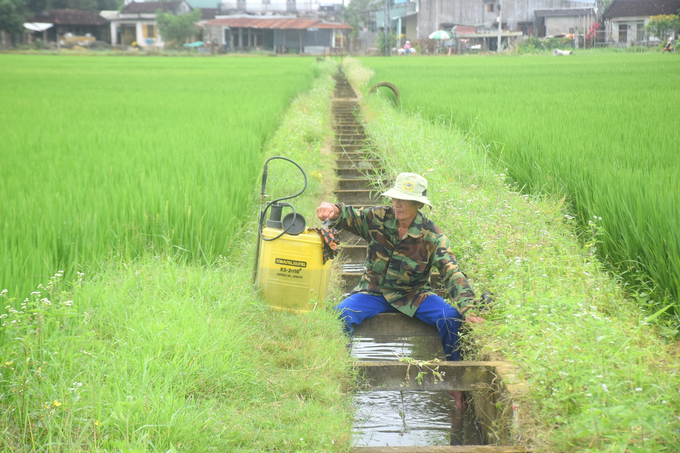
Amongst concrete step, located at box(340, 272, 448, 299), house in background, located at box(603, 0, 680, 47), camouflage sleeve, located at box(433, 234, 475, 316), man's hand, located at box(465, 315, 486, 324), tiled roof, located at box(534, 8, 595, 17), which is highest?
tiled roof, located at box(534, 8, 595, 17)

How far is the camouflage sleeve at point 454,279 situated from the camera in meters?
3.33

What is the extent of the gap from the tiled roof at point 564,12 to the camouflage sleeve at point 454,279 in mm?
42356

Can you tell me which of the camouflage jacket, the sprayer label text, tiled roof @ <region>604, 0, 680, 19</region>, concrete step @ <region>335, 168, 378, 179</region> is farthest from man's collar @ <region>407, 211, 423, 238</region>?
tiled roof @ <region>604, 0, 680, 19</region>

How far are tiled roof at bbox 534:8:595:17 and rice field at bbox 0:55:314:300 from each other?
36.6 meters

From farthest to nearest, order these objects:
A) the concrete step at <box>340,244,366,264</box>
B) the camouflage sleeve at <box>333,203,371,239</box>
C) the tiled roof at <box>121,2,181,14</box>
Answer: the tiled roof at <box>121,2,181,14</box> → the concrete step at <box>340,244,366,264</box> → the camouflage sleeve at <box>333,203,371,239</box>

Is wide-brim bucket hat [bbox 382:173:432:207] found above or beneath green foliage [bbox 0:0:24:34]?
beneath

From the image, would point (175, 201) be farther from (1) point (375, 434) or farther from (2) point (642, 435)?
(2) point (642, 435)

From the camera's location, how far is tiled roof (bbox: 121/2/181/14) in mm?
44722

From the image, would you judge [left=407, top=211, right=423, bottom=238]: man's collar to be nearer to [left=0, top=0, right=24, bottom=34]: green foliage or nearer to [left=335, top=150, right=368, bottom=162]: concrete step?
[left=335, top=150, right=368, bottom=162]: concrete step

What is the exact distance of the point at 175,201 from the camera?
4.19 meters

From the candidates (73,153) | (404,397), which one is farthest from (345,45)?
(404,397)

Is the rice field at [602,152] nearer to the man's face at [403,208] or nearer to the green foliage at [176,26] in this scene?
the man's face at [403,208]

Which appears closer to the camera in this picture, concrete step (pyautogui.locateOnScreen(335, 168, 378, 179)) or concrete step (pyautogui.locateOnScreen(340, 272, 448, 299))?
concrete step (pyautogui.locateOnScreen(340, 272, 448, 299))

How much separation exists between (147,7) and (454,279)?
47.9m
